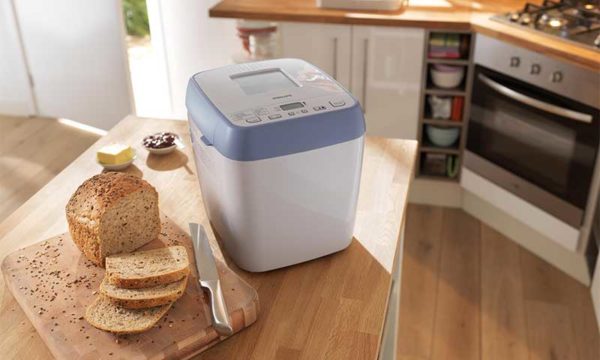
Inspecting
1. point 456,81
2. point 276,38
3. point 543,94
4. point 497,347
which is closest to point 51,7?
point 276,38

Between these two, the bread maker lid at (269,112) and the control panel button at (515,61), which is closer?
the bread maker lid at (269,112)

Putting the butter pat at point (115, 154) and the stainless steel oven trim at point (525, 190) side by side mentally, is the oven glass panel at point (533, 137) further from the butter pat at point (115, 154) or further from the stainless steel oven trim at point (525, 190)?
the butter pat at point (115, 154)

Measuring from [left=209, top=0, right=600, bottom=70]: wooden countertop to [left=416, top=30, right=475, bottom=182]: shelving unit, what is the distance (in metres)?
0.08

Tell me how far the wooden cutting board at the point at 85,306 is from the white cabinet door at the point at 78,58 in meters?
2.75

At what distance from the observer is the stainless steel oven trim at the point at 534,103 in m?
2.46

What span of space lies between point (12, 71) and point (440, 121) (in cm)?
262

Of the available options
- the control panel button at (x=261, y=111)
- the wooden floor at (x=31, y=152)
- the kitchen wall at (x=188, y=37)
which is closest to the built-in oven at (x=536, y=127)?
the kitchen wall at (x=188, y=37)

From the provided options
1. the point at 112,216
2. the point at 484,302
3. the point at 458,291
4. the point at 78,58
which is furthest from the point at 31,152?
the point at 112,216

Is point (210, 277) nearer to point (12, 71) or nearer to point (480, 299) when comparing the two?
point (480, 299)

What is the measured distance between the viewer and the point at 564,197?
264 centimetres

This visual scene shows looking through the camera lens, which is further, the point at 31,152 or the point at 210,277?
the point at 31,152

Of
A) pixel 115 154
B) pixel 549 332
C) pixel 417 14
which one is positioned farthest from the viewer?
pixel 417 14

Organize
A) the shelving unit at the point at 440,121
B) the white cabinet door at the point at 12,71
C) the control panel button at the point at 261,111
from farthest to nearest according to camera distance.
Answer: the white cabinet door at the point at 12,71 → the shelving unit at the point at 440,121 → the control panel button at the point at 261,111

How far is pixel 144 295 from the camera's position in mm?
1133
